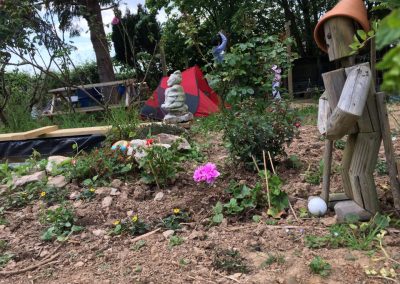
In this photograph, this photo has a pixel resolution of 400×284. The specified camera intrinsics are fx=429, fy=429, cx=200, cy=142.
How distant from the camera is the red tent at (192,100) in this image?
8555 mm

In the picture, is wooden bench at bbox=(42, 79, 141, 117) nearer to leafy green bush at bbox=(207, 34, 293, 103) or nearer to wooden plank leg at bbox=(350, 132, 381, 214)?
leafy green bush at bbox=(207, 34, 293, 103)

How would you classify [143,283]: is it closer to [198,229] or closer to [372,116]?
[198,229]

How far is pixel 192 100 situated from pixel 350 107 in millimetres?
6704

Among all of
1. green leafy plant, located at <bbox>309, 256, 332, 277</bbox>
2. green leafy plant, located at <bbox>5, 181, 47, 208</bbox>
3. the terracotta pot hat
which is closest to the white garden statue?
green leafy plant, located at <bbox>5, 181, 47, 208</bbox>

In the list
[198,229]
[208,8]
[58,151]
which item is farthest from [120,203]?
[208,8]

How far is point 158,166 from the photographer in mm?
3508

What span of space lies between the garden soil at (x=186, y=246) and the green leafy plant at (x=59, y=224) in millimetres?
51

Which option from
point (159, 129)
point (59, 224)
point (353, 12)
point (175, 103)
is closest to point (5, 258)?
point (59, 224)

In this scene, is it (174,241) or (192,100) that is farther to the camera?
(192,100)

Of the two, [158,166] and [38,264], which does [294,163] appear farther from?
[38,264]

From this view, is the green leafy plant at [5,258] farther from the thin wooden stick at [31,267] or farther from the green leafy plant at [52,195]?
the green leafy plant at [52,195]

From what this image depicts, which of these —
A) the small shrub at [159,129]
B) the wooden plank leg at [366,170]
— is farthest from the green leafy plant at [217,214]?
the small shrub at [159,129]

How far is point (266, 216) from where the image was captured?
2.74 meters

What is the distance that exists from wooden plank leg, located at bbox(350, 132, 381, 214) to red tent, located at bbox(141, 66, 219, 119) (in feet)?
19.6
